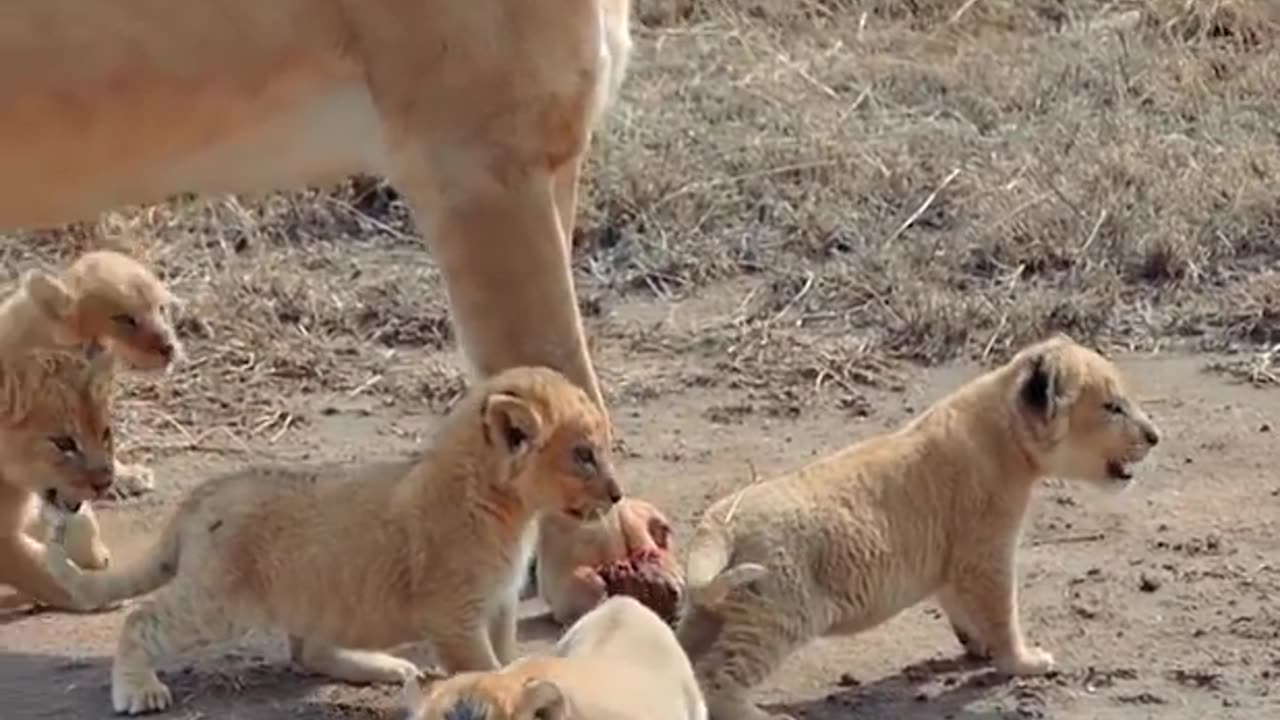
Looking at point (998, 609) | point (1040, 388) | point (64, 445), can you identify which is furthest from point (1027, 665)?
point (64, 445)

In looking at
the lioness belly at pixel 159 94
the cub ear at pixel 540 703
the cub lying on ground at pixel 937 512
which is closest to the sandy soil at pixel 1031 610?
the cub lying on ground at pixel 937 512

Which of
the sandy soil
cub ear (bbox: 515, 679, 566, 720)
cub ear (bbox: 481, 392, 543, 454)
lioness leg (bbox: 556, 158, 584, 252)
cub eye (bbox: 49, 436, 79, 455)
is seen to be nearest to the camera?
cub ear (bbox: 515, 679, 566, 720)

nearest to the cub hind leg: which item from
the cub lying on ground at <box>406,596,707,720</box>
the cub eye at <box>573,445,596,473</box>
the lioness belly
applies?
the cub lying on ground at <box>406,596,707,720</box>

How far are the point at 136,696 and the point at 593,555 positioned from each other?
69cm

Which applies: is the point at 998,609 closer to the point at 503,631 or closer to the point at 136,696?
the point at 503,631

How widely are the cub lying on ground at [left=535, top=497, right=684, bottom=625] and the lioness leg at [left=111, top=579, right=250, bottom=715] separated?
51cm

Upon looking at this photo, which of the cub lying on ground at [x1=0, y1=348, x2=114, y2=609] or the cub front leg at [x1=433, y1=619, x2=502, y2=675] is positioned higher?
the cub lying on ground at [x1=0, y1=348, x2=114, y2=609]

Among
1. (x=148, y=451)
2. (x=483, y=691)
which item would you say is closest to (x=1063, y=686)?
(x=483, y=691)

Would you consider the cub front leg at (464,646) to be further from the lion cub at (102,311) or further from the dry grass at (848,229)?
the dry grass at (848,229)

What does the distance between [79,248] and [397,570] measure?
8.95 ft

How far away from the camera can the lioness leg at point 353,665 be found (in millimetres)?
3938

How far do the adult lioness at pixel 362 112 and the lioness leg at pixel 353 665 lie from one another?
44 centimetres

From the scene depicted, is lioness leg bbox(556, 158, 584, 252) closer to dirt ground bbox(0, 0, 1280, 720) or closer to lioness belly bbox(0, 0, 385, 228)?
lioness belly bbox(0, 0, 385, 228)

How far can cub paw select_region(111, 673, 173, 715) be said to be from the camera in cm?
382
